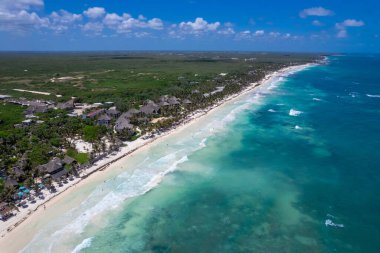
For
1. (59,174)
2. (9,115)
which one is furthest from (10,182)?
(9,115)

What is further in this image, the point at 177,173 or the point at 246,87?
the point at 246,87

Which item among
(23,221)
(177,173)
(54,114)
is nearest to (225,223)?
(177,173)

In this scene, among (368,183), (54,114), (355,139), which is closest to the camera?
(368,183)

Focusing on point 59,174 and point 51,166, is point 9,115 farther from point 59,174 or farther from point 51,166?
point 59,174

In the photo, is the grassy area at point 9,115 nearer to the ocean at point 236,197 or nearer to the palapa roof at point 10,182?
the palapa roof at point 10,182

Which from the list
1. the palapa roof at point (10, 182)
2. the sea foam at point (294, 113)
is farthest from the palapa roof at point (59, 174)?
the sea foam at point (294, 113)

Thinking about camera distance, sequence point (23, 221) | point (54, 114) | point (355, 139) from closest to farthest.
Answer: point (23, 221) < point (355, 139) < point (54, 114)

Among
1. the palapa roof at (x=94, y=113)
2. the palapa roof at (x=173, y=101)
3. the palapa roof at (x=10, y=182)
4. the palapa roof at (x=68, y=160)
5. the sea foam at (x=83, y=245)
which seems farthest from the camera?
the palapa roof at (x=173, y=101)


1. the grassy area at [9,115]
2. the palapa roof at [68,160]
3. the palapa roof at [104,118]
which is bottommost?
the grassy area at [9,115]

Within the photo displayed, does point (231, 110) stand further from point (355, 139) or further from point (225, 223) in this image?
point (225, 223)
